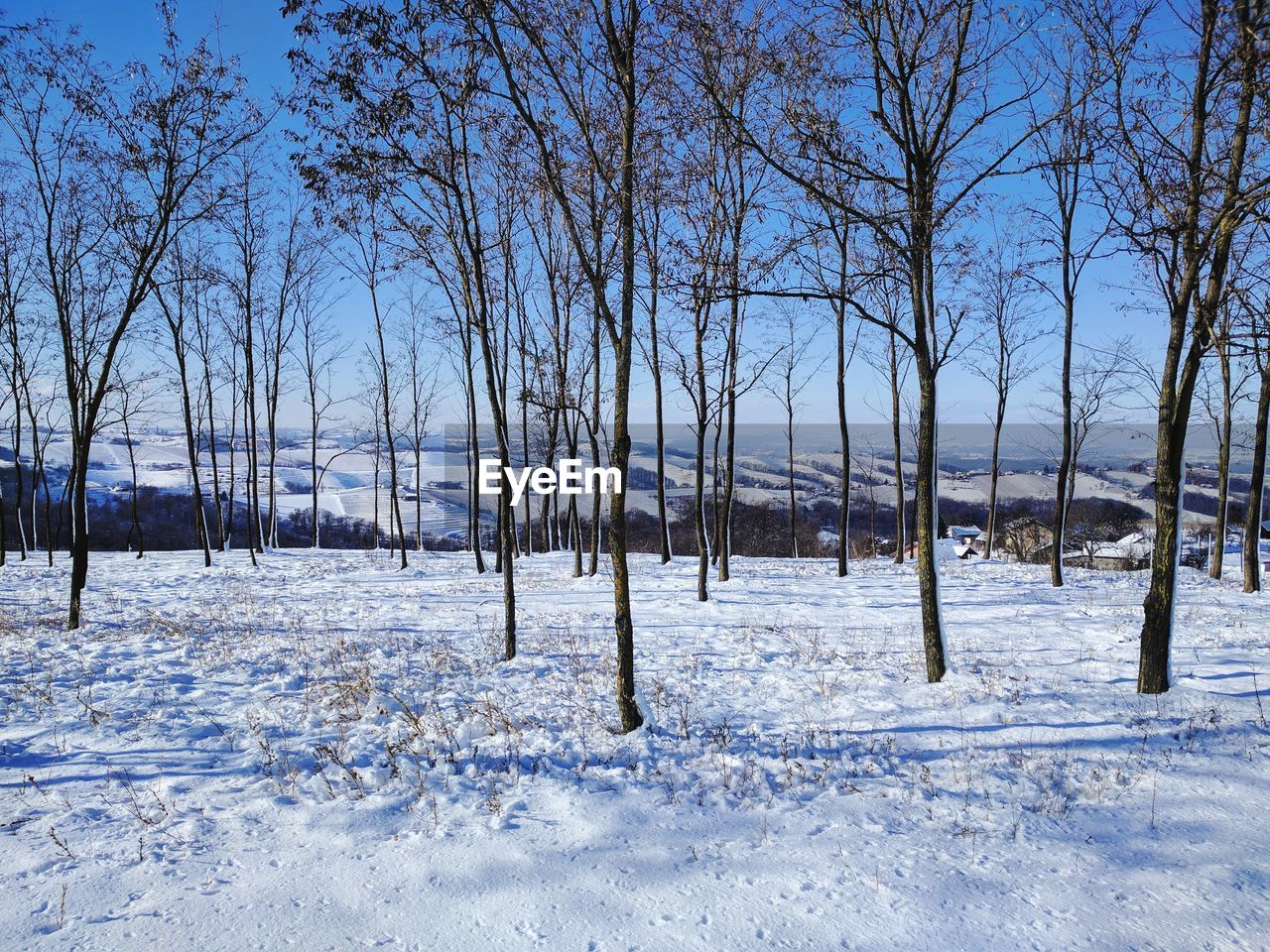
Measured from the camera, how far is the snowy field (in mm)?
3492

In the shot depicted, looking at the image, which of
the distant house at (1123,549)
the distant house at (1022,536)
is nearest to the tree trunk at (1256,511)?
the distant house at (1123,549)

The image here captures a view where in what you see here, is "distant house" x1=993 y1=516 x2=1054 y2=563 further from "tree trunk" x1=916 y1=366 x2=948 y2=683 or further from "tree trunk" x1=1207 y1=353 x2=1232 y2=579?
"tree trunk" x1=916 y1=366 x2=948 y2=683

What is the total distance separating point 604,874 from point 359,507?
92.0 metres

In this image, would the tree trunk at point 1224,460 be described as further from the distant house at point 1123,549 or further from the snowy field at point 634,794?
the distant house at point 1123,549

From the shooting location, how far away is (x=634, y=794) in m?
4.95

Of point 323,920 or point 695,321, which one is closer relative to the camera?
point 323,920

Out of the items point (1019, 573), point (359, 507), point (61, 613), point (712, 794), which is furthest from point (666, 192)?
point (359, 507)

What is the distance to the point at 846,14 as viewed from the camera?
7.24m

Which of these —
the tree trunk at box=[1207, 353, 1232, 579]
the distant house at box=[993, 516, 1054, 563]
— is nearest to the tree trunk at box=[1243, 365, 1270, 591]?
the tree trunk at box=[1207, 353, 1232, 579]

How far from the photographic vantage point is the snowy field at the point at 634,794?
3.49m

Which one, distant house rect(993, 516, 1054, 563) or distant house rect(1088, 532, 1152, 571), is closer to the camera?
distant house rect(1088, 532, 1152, 571)

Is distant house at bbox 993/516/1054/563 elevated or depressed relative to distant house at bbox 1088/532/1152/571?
elevated

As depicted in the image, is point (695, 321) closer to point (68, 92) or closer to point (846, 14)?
point (846, 14)

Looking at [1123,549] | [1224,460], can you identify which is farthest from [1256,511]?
[1123,549]
